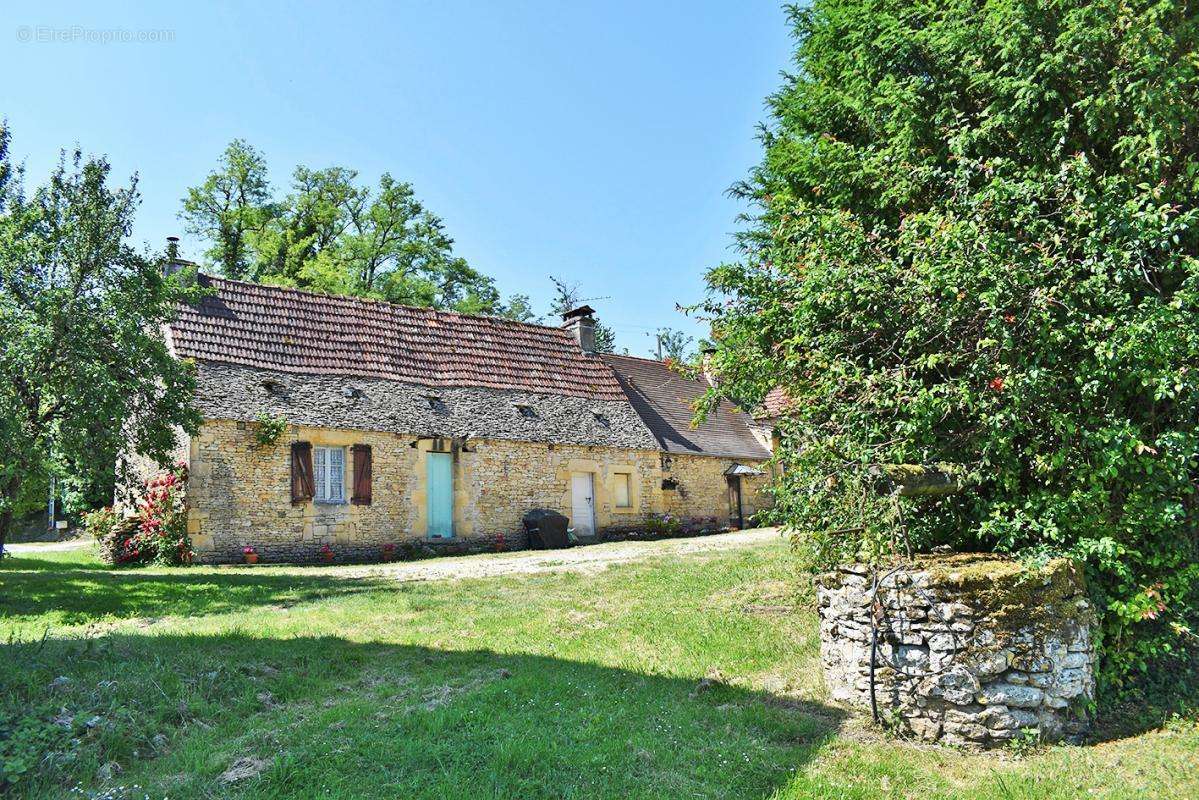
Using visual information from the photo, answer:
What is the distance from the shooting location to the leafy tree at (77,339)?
10688 mm

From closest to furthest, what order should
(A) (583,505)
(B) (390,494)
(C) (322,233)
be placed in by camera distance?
(B) (390,494) → (A) (583,505) → (C) (322,233)

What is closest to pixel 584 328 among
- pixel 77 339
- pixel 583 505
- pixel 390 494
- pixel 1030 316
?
pixel 583 505

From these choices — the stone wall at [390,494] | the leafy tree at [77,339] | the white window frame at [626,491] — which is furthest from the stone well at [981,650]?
the white window frame at [626,491]

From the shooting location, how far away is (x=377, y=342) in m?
18.9

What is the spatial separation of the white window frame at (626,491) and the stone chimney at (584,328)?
4182 mm

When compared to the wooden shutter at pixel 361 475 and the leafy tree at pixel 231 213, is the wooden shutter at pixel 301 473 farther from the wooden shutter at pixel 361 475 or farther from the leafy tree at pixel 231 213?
the leafy tree at pixel 231 213

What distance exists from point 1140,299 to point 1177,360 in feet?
2.28

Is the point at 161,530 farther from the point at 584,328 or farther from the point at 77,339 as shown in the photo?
the point at 584,328

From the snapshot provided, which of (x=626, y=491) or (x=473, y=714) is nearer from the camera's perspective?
(x=473, y=714)

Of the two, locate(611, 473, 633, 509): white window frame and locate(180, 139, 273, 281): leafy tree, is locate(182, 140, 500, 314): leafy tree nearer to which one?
locate(180, 139, 273, 281): leafy tree

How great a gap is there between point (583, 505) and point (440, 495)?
3.92m

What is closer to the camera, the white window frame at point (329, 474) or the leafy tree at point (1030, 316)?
the leafy tree at point (1030, 316)

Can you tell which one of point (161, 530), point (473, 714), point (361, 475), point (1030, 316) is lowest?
point (473, 714)

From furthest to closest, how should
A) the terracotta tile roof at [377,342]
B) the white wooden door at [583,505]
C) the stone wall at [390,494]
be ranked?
the white wooden door at [583,505]
the terracotta tile roof at [377,342]
the stone wall at [390,494]
